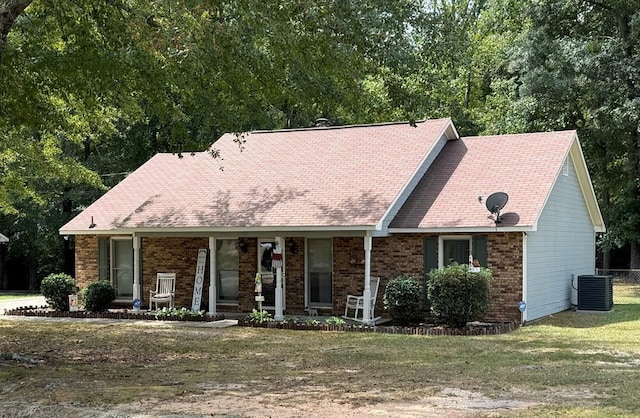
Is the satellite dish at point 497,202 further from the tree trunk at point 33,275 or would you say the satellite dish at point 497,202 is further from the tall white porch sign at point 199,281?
the tree trunk at point 33,275

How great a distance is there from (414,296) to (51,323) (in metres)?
8.65


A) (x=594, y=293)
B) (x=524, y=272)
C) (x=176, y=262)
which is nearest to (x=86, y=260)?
(x=176, y=262)

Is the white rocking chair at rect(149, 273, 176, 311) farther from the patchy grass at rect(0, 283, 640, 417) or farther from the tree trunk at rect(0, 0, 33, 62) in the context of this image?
the tree trunk at rect(0, 0, 33, 62)

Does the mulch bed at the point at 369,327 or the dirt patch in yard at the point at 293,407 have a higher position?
the dirt patch in yard at the point at 293,407

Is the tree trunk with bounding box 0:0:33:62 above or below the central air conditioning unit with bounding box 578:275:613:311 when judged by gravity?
above

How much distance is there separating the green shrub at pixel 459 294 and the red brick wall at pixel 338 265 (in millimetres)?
1296

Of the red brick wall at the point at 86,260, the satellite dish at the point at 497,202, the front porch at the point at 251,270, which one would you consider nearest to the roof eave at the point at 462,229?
the satellite dish at the point at 497,202

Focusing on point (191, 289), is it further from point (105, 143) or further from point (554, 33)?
point (554, 33)

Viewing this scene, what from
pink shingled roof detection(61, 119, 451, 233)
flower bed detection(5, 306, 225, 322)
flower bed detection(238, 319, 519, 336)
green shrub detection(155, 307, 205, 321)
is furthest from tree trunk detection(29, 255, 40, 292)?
flower bed detection(238, 319, 519, 336)

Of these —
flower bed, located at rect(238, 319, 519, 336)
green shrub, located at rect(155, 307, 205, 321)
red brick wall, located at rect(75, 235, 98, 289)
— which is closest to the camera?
flower bed, located at rect(238, 319, 519, 336)

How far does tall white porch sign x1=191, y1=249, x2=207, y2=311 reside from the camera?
19.4m

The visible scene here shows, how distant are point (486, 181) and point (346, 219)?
13.3 ft

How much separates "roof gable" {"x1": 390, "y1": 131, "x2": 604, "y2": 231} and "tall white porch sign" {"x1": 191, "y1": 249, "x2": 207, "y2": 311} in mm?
5217

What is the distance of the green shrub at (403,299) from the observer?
1656cm
